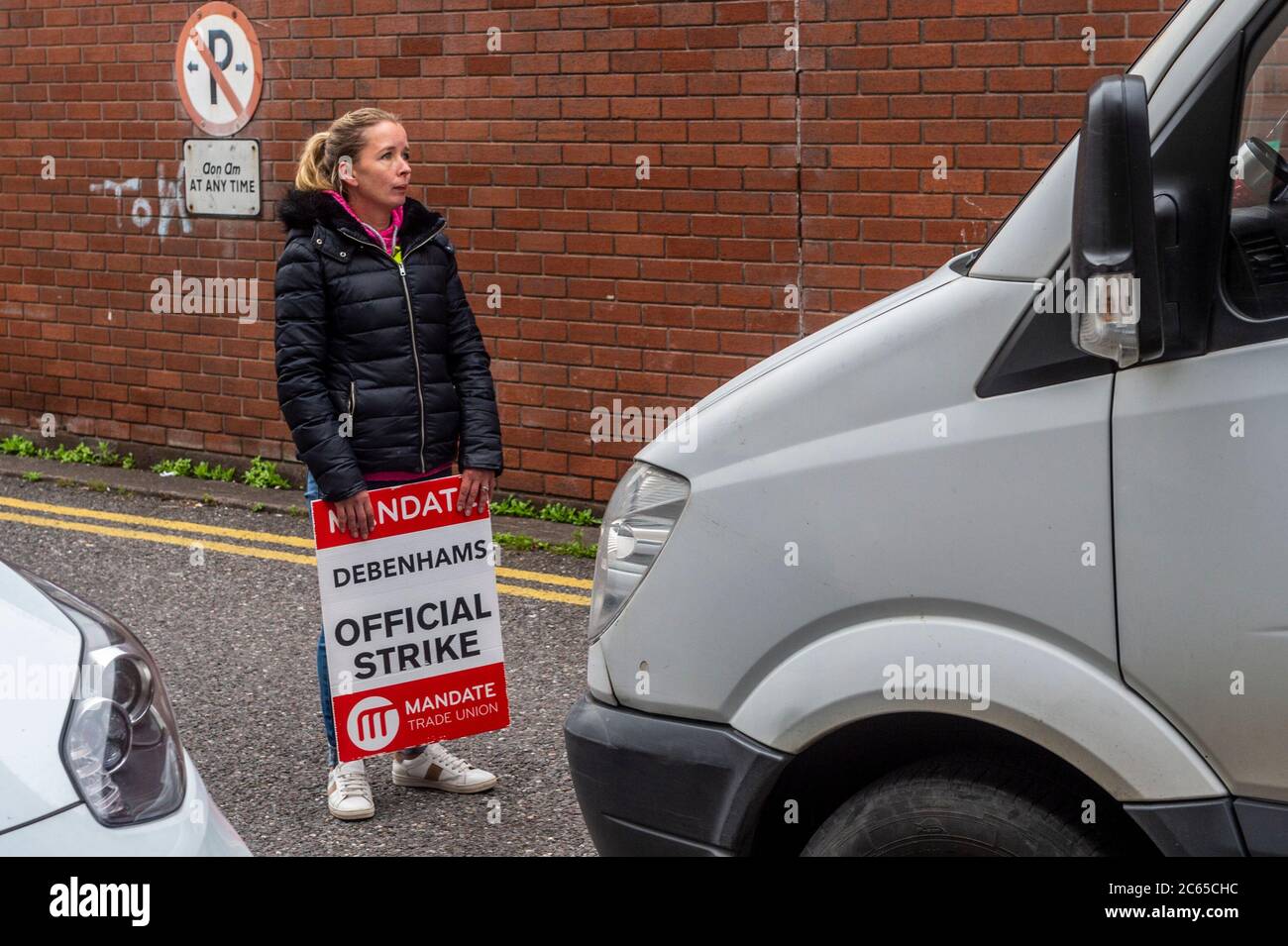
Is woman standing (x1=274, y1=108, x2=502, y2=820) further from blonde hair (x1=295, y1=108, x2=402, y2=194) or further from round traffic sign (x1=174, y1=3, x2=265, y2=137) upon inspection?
round traffic sign (x1=174, y1=3, x2=265, y2=137)

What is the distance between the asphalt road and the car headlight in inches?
68.4

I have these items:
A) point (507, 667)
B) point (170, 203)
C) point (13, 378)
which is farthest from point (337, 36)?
point (507, 667)

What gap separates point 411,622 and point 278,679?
4.50ft

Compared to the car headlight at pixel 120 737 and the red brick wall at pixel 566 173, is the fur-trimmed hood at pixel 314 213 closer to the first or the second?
the car headlight at pixel 120 737

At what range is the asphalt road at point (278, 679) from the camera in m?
4.72

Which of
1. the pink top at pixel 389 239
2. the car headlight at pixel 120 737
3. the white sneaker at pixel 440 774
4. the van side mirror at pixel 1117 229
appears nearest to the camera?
the van side mirror at pixel 1117 229

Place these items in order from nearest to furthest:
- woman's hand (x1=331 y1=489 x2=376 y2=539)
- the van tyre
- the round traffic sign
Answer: the van tyre < woman's hand (x1=331 y1=489 x2=376 y2=539) < the round traffic sign

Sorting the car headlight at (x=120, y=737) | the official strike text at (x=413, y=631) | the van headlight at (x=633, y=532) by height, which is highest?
the van headlight at (x=633, y=532)

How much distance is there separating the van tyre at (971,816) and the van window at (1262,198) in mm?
880

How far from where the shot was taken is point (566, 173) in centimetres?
793

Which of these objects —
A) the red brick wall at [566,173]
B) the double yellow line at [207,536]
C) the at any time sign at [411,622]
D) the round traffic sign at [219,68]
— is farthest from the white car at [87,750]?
the round traffic sign at [219,68]

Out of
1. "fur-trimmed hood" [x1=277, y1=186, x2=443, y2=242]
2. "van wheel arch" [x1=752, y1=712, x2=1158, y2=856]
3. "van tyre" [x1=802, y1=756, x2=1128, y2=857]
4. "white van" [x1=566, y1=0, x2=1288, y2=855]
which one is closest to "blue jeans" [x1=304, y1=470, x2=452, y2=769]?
"fur-trimmed hood" [x1=277, y1=186, x2=443, y2=242]

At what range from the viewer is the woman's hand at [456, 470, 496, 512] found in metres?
4.80

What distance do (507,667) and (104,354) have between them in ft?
15.6
